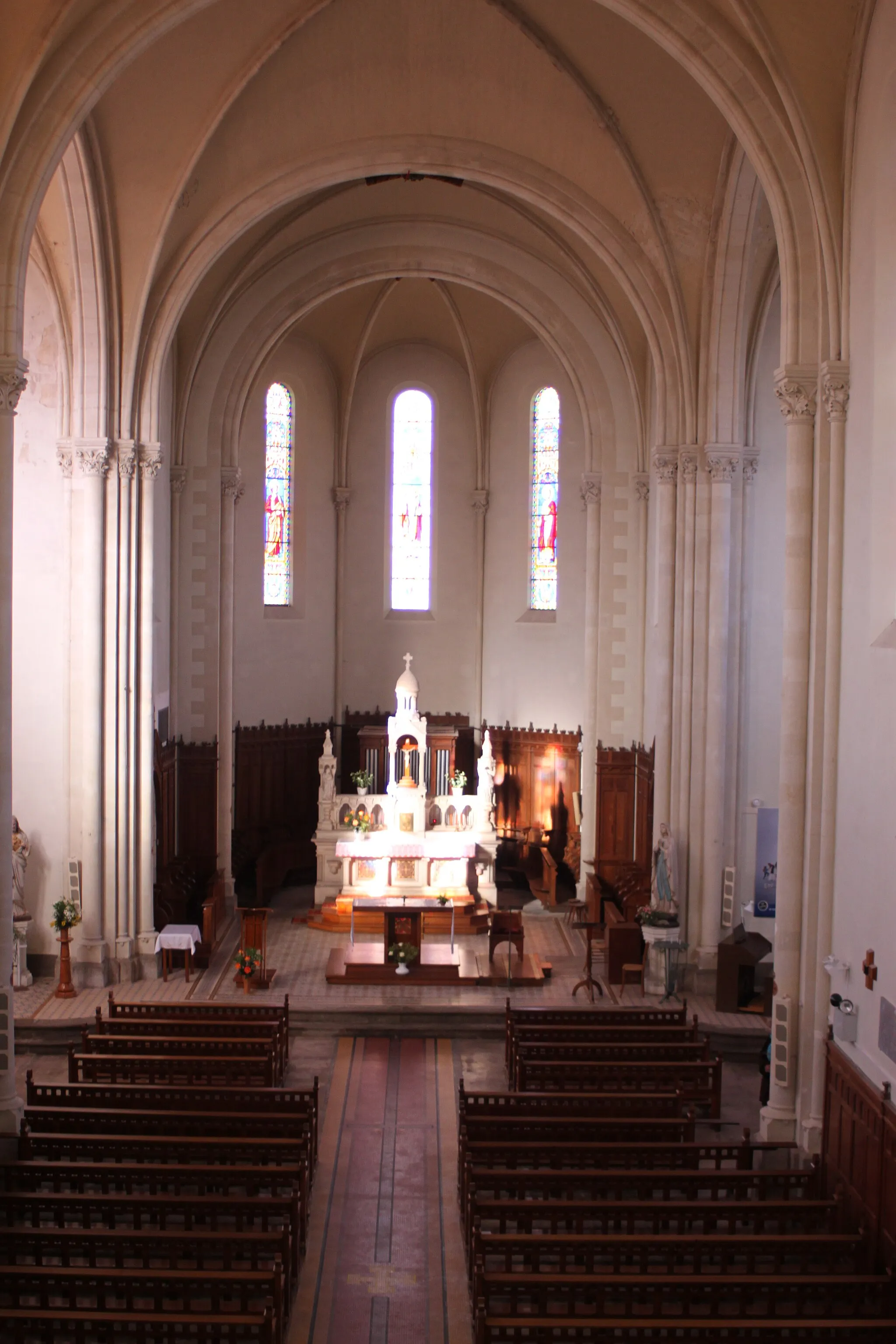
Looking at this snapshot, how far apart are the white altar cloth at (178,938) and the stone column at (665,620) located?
765 centimetres

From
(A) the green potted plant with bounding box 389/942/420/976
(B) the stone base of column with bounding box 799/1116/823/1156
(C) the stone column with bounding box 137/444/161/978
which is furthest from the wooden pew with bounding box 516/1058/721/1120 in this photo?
(C) the stone column with bounding box 137/444/161/978

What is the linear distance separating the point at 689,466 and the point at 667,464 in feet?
2.53

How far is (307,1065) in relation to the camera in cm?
1866

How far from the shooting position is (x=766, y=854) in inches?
858

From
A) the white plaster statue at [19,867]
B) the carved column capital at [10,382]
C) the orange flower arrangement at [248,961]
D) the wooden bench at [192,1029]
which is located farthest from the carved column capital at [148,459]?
the wooden bench at [192,1029]

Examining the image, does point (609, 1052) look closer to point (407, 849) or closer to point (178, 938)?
point (178, 938)

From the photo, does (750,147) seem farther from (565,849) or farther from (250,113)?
(565,849)

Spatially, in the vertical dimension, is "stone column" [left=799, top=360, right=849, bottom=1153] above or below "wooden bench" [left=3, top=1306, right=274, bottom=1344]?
above

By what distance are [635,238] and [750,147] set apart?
696 cm

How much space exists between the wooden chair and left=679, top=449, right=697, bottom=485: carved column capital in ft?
25.0

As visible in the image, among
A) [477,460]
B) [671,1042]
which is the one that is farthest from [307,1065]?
[477,460]

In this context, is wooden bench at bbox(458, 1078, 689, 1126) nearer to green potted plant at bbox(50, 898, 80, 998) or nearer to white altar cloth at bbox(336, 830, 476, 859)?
green potted plant at bbox(50, 898, 80, 998)

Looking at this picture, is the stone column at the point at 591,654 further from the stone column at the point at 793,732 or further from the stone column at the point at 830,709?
the stone column at the point at 830,709

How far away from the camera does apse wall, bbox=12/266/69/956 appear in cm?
2105
